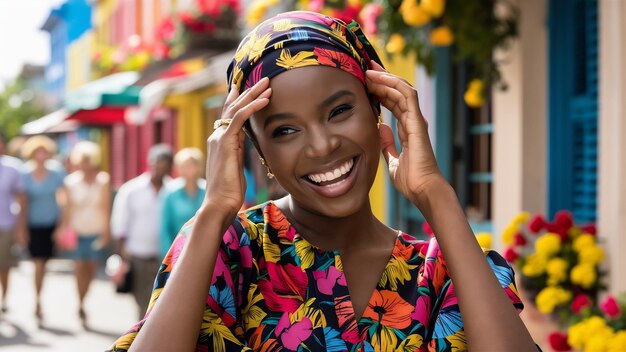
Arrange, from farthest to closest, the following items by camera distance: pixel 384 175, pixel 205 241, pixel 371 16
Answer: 1. pixel 384 175
2. pixel 371 16
3. pixel 205 241

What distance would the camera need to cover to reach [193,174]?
23.0 feet

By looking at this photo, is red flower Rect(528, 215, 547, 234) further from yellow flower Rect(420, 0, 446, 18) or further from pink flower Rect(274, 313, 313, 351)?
pink flower Rect(274, 313, 313, 351)

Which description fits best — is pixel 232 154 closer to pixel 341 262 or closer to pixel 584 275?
pixel 341 262

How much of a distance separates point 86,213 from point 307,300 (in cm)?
779

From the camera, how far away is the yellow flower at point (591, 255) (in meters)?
5.04

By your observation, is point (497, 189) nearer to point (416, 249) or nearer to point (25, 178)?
point (416, 249)

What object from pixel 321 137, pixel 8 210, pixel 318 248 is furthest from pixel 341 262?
pixel 8 210

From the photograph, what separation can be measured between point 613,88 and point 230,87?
3345mm

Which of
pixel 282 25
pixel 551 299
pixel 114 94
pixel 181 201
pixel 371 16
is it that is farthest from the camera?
pixel 114 94

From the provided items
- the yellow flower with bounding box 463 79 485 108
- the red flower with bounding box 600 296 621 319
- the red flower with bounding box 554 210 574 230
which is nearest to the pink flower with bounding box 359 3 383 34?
the yellow flower with bounding box 463 79 485 108

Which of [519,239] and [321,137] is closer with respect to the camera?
[321,137]

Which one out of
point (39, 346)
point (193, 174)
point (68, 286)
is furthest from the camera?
point (68, 286)

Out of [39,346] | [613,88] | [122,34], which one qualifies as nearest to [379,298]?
[613,88]

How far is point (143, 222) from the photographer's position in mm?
7629
